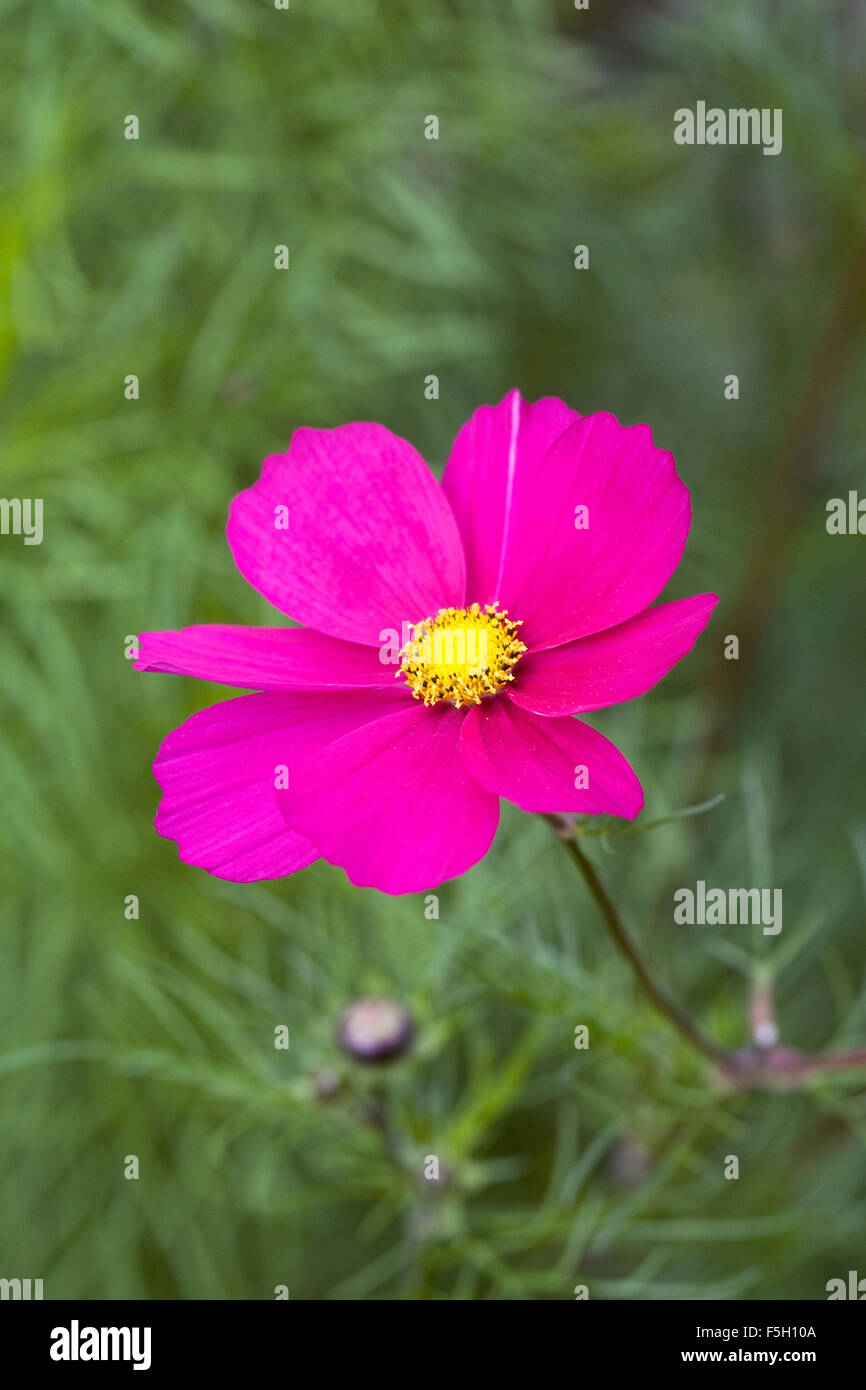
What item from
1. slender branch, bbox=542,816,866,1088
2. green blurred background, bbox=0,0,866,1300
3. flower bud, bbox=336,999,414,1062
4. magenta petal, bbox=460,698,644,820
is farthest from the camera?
green blurred background, bbox=0,0,866,1300

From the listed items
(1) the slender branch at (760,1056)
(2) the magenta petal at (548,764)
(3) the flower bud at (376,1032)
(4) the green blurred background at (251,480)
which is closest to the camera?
(2) the magenta petal at (548,764)

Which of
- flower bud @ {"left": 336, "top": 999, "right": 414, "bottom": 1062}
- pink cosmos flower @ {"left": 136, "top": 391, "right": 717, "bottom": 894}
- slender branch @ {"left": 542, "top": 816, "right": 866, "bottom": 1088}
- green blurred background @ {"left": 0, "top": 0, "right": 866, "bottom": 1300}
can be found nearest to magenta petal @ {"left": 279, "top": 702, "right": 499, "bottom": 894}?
pink cosmos flower @ {"left": 136, "top": 391, "right": 717, "bottom": 894}

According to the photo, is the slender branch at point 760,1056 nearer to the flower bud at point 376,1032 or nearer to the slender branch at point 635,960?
the slender branch at point 635,960

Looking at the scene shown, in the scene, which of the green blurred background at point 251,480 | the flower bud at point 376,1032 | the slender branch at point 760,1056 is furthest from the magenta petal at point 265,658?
the green blurred background at point 251,480

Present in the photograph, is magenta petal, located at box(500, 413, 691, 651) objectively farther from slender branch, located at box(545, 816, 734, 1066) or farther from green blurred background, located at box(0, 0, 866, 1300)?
green blurred background, located at box(0, 0, 866, 1300)

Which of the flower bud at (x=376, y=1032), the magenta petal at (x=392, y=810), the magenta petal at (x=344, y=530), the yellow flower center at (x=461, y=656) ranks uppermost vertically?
the magenta petal at (x=344, y=530)

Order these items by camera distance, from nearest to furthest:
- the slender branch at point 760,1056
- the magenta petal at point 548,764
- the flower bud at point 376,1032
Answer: the magenta petal at point 548,764
the slender branch at point 760,1056
the flower bud at point 376,1032
